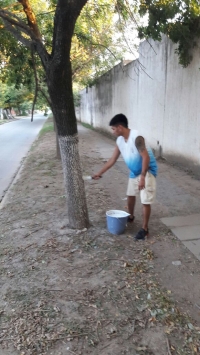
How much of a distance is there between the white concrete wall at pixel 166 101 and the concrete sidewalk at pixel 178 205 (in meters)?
0.61

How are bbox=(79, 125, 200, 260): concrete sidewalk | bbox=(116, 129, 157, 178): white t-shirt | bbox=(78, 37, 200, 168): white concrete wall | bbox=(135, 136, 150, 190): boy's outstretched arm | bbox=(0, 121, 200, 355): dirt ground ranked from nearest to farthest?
bbox=(0, 121, 200, 355): dirt ground → bbox=(135, 136, 150, 190): boy's outstretched arm → bbox=(116, 129, 157, 178): white t-shirt → bbox=(79, 125, 200, 260): concrete sidewalk → bbox=(78, 37, 200, 168): white concrete wall

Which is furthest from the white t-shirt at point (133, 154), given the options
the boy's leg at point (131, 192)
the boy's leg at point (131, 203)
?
the boy's leg at point (131, 203)

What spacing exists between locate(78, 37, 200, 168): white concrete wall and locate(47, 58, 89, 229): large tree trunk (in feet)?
7.48

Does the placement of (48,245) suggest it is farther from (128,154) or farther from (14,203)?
(14,203)

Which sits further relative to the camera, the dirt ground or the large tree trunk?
the large tree trunk

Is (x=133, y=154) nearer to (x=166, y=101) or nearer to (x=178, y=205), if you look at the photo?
(x=178, y=205)

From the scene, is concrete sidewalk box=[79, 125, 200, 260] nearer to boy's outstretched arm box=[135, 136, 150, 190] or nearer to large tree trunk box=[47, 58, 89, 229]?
boy's outstretched arm box=[135, 136, 150, 190]

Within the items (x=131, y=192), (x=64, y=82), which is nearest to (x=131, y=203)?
(x=131, y=192)

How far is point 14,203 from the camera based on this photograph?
18.1 feet

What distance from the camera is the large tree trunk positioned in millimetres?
3350

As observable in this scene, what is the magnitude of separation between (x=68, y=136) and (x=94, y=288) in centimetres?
179

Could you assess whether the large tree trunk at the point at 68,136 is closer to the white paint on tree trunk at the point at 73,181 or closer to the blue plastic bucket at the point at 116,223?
the white paint on tree trunk at the point at 73,181

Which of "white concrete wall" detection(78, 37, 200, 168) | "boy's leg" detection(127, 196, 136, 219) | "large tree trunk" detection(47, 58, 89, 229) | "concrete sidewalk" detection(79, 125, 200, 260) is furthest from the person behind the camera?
"white concrete wall" detection(78, 37, 200, 168)

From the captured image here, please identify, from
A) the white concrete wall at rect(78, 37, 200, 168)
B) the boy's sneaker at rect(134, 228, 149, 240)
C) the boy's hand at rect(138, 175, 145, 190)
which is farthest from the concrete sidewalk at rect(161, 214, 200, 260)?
the white concrete wall at rect(78, 37, 200, 168)
